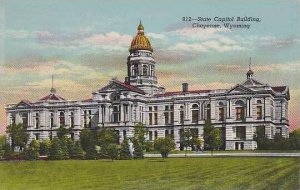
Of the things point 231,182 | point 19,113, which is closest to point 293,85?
point 231,182

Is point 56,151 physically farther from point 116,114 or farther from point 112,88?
point 116,114

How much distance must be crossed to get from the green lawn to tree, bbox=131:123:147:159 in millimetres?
669

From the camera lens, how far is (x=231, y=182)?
1224 cm

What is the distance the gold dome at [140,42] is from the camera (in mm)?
13484

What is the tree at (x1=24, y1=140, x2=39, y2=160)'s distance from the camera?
15164 mm

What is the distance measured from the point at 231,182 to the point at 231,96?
16.4 ft

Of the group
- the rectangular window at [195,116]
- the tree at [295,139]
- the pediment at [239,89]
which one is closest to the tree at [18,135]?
the rectangular window at [195,116]

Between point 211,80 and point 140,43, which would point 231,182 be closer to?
point 211,80

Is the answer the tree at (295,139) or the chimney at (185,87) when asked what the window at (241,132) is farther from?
the tree at (295,139)

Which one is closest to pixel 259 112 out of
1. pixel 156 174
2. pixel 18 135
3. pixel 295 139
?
pixel 295 139

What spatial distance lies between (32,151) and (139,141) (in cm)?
283

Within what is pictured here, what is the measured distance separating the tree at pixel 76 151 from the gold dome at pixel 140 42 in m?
2.92

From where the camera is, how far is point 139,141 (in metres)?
15.9

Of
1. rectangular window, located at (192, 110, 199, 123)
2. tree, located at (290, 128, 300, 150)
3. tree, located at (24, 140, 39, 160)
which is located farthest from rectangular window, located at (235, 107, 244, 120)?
tree, located at (24, 140, 39, 160)
